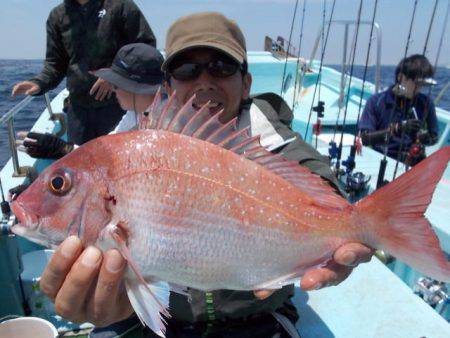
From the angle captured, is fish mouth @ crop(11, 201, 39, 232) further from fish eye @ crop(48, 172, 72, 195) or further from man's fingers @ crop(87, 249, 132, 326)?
man's fingers @ crop(87, 249, 132, 326)

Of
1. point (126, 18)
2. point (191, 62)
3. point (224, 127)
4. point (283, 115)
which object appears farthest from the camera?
point (126, 18)

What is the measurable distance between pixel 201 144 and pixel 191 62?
0.72 m

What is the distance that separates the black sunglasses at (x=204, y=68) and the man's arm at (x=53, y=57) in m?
2.77

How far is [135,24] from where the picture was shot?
4.05 metres

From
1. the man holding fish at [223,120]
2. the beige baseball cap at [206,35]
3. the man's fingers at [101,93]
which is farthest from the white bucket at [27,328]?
the man's fingers at [101,93]

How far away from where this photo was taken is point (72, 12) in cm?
409

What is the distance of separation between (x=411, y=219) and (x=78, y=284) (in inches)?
40.5

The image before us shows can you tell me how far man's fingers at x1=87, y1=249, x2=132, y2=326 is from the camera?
1197 millimetres

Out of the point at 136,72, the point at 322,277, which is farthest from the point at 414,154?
the point at 322,277

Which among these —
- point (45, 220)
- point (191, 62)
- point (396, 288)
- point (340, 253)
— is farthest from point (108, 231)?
point (396, 288)

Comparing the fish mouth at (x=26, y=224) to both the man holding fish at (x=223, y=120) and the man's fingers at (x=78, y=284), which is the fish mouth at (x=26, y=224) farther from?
the man holding fish at (x=223, y=120)

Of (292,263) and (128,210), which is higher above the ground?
(128,210)

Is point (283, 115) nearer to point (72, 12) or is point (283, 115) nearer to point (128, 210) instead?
point (128, 210)

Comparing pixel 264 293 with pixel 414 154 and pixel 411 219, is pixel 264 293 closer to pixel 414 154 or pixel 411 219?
pixel 411 219
